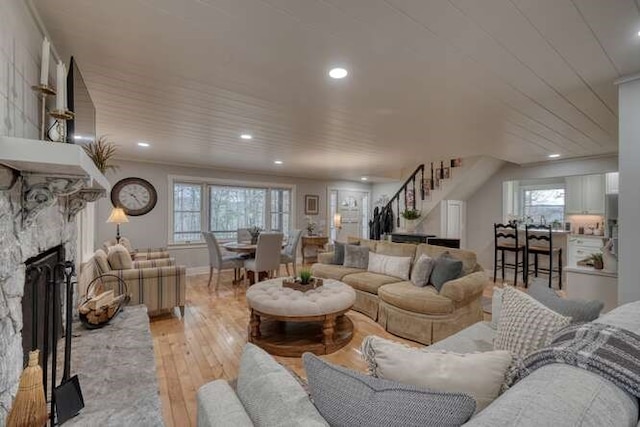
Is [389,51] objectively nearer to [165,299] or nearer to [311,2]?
[311,2]

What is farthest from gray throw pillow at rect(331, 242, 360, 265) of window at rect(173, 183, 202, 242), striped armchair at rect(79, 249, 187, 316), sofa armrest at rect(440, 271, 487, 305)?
window at rect(173, 183, 202, 242)

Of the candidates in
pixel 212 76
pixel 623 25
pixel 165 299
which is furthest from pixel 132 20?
pixel 165 299

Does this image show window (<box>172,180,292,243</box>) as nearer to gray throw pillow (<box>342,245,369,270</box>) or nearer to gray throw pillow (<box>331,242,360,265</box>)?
gray throw pillow (<box>331,242,360,265</box>)

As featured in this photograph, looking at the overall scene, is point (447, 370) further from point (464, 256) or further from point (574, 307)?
point (464, 256)

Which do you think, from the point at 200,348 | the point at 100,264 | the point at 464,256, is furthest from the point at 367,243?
the point at 100,264

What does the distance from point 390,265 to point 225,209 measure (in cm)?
414

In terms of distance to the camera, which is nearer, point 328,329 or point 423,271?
point 328,329

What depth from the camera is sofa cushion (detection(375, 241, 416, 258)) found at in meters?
4.01

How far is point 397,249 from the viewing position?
4133 mm

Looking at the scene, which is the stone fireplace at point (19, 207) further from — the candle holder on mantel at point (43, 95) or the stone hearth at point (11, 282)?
the candle holder on mantel at point (43, 95)

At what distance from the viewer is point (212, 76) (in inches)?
86.4

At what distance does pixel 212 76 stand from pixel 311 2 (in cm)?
106

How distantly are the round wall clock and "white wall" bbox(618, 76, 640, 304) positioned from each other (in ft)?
20.7

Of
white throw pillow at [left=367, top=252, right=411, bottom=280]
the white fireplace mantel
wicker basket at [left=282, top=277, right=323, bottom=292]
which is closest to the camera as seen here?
the white fireplace mantel
